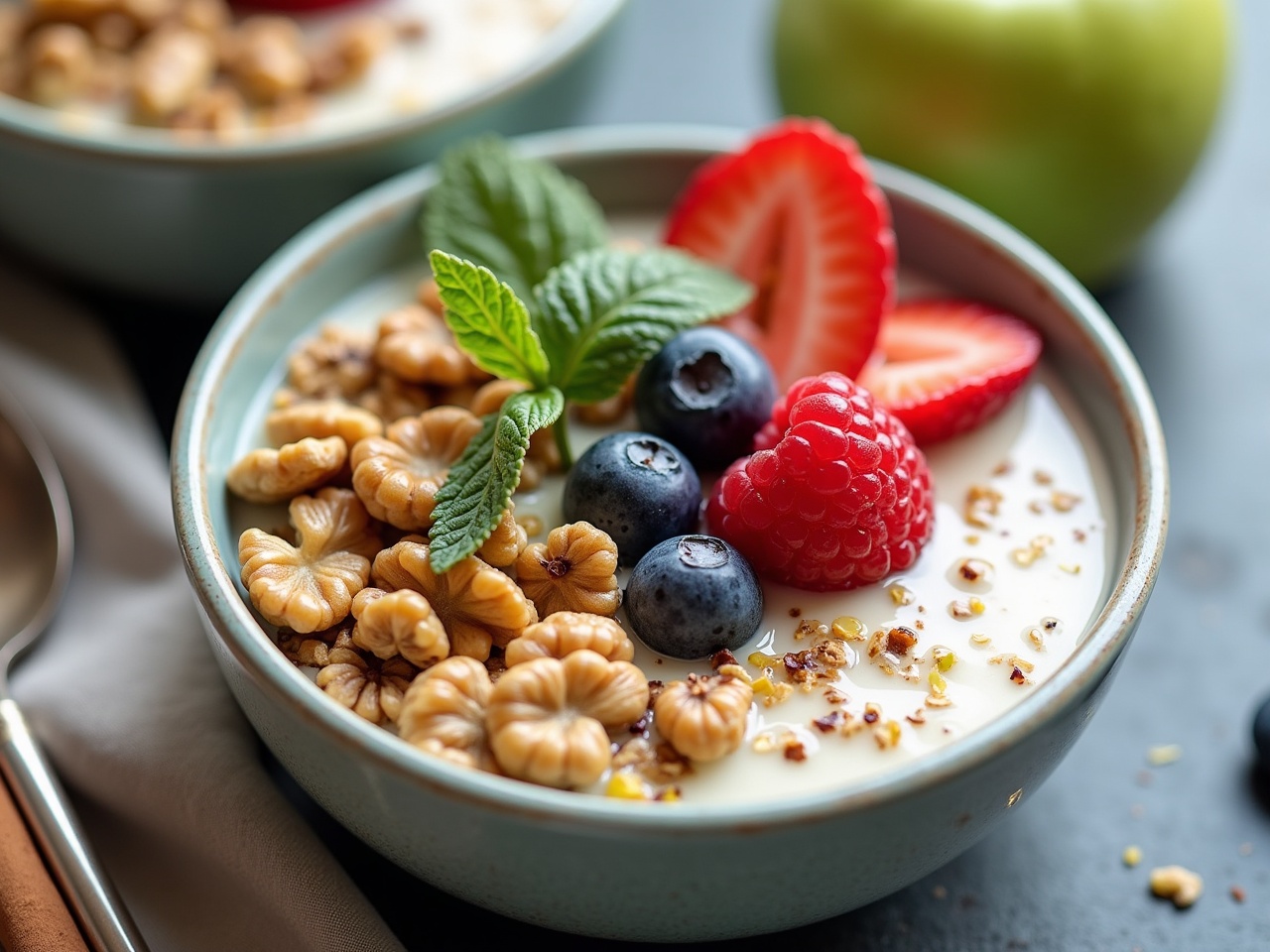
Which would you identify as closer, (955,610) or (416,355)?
(955,610)

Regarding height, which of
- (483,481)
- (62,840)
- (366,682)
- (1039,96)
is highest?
(1039,96)

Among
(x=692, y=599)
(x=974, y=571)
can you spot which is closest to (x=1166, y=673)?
(x=974, y=571)

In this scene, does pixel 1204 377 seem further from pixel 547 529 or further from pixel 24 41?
pixel 24 41

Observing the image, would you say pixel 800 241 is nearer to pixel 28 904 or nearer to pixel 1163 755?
pixel 1163 755

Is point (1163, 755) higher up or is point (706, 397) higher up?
point (706, 397)

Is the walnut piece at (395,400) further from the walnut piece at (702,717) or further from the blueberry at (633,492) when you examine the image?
the walnut piece at (702,717)

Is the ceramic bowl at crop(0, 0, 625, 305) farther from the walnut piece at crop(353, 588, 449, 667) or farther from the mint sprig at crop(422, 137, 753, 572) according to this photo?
the walnut piece at crop(353, 588, 449, 667)

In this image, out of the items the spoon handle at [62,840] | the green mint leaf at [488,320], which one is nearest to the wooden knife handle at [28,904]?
the spoon handle at [62,840]

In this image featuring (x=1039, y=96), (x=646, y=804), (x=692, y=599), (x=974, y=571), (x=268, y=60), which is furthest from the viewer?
(x=268, y=60)

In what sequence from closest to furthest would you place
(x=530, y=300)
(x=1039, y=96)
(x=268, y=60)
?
(x=530, y=300) < (x=1039, y=96) < (x=268, y=60)
